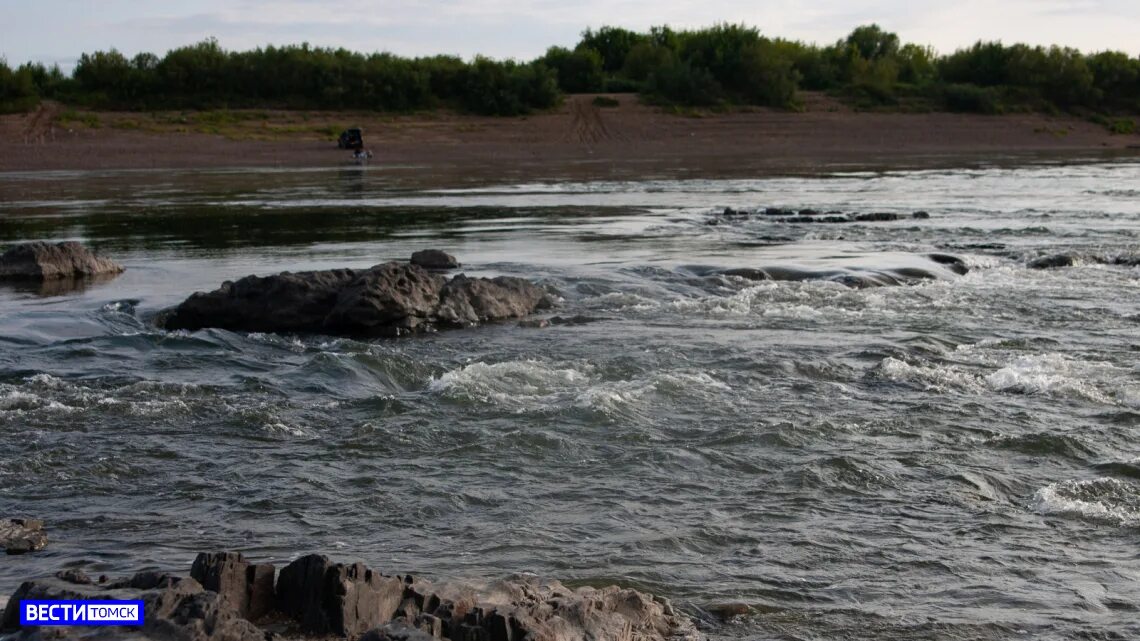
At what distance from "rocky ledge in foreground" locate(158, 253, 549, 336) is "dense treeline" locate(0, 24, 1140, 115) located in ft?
139

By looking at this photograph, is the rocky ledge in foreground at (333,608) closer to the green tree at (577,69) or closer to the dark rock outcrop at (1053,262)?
the dark rock outcrop at (1053,262)

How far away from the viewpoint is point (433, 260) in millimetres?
15875

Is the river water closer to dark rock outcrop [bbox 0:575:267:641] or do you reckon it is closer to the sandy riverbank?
dark rock outcrop [bbox 0:575:267:641]

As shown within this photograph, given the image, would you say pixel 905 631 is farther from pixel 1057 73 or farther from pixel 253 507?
pixel 1057 73

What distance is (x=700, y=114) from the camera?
56.4 meters

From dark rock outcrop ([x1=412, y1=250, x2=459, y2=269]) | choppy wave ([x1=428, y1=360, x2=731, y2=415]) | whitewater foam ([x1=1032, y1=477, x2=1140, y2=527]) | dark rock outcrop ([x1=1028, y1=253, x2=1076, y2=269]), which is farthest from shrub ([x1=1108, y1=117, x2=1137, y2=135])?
whitewater foam ([x1=1032, y1=477, x2=1140, y2=527])

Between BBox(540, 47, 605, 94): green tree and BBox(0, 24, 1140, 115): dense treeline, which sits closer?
BBox(0, 24, 1140, 115): dense treeline

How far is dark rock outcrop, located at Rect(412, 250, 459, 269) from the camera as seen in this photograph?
15828 mm

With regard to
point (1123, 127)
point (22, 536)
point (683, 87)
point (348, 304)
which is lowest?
point (22, 536)

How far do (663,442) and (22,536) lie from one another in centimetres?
373

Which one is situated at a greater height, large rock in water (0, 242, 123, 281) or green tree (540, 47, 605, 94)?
green tree (540, 47, 605, 94)

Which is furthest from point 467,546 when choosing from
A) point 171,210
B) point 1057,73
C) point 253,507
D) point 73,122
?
point 1057,73

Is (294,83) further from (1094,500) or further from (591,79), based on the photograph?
(1094,500)

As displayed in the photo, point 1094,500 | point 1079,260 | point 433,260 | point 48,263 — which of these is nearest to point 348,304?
point 433,260
